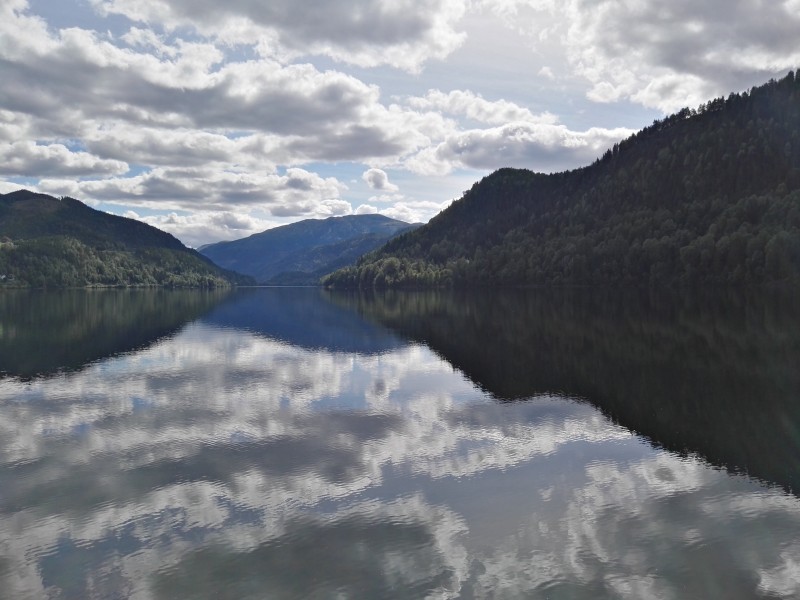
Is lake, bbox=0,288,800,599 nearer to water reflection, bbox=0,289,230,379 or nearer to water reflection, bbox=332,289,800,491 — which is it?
water reflection, bbox=332,289,800,491

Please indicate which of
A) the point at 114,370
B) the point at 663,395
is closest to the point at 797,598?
the point at 663,395

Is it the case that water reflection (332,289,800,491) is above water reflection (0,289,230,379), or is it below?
above

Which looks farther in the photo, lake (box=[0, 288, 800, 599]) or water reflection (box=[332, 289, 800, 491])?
water reflection (box=[332, 289, 800, 491])

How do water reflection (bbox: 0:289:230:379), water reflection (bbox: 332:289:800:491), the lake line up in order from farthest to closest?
water reflection (bbox: 0:289:230:379)
water reflection (bbox: 332:289:800:491)
the lake

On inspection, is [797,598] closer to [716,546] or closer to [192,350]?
[716,546]

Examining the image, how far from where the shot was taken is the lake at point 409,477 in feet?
68.0

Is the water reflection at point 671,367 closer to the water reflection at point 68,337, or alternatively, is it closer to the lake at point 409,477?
the lake at point 409,477

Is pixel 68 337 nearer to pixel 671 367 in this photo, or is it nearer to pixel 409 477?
pixel 409 477

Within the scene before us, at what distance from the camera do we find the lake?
20.7 m

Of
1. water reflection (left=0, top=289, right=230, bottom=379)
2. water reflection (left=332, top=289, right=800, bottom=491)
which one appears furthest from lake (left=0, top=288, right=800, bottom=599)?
water reflection (left=0, top=289, right=230, bottom=379)

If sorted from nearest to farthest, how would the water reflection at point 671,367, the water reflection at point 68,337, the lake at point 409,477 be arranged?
the lake at point 409,477 → the water reflection at point 671,367 → the water reflection at point 68,337

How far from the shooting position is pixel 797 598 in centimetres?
1891

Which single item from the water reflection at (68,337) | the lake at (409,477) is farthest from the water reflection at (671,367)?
the water reflection at (68,337)

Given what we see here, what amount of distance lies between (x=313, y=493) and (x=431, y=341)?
65.0m
